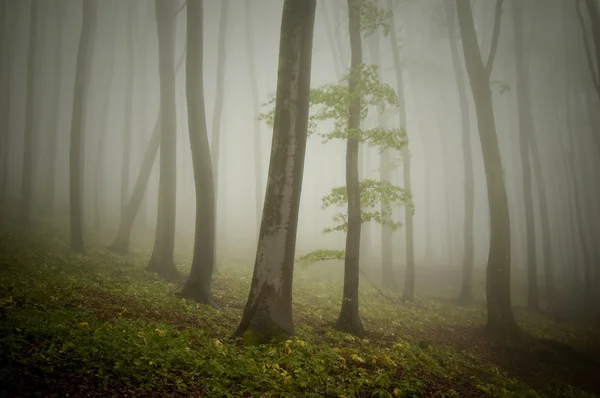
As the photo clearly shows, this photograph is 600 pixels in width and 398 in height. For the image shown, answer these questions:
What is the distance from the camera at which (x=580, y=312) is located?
17.7 m

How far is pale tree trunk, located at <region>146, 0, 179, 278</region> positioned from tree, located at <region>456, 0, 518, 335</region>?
11968mm

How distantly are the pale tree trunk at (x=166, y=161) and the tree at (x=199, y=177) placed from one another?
3.28m

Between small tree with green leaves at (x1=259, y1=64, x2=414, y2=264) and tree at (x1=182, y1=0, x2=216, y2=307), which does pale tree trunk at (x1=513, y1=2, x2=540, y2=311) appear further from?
tree at (x1=182, y1=0, x2=216, y2=307)

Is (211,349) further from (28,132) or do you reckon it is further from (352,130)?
(28,132)

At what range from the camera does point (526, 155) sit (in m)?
18.6

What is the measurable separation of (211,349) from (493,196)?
11167 millimetres

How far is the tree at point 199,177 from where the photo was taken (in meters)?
9.83

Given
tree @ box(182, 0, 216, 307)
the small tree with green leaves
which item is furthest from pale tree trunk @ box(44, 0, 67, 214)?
the small tree with green leaves

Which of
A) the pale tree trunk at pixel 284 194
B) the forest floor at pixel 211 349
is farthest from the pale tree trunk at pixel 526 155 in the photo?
the pale tree trunk at pixel 284 194

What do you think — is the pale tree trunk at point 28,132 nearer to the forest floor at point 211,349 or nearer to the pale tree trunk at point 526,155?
the forest floor at point 211,349

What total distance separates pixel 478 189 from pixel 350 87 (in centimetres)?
6591

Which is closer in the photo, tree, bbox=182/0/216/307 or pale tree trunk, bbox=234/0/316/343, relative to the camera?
pale tree trunk, bbox=234/0/316/343

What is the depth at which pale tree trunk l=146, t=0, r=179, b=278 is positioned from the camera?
12.9 meters

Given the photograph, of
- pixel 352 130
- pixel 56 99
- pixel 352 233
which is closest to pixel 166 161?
pixel 352 130
